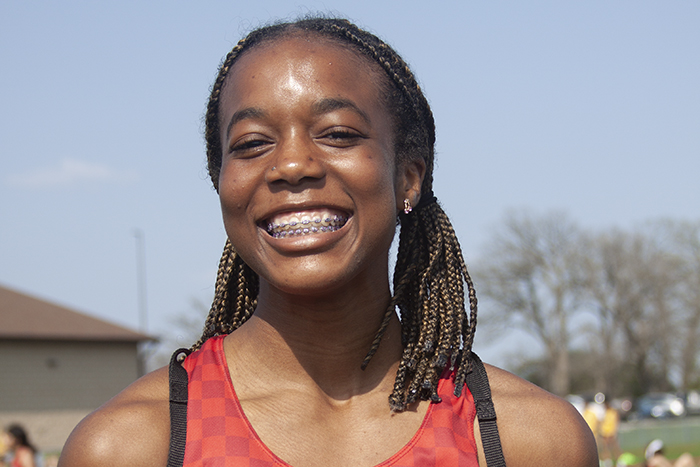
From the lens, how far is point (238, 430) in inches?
83.2

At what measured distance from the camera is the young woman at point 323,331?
2129 millimetres

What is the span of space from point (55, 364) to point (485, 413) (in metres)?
25.4

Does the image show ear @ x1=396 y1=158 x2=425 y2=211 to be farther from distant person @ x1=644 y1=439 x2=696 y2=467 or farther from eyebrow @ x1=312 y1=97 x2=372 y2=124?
distant person @ x1=644 y1=439 x2=696 y2=467

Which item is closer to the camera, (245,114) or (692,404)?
(245,114)

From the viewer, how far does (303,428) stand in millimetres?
2213

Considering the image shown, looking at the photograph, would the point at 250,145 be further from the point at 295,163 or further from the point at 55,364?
the point at 55,364

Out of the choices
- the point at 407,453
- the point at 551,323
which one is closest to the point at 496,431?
the point at 407,453

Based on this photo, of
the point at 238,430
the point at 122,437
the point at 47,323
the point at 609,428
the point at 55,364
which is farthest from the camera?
the point at 47,323

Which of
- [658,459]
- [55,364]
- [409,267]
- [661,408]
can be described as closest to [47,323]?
[55,364]

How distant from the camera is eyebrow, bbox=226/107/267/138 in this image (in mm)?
2240

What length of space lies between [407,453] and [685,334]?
160 feet

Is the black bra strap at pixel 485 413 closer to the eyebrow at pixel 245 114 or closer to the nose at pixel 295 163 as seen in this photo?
the nose at pixel 295 163

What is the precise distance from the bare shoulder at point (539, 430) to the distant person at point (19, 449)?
8651 millimetres

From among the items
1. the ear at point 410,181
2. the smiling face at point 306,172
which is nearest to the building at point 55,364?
the ear at point 410,181
